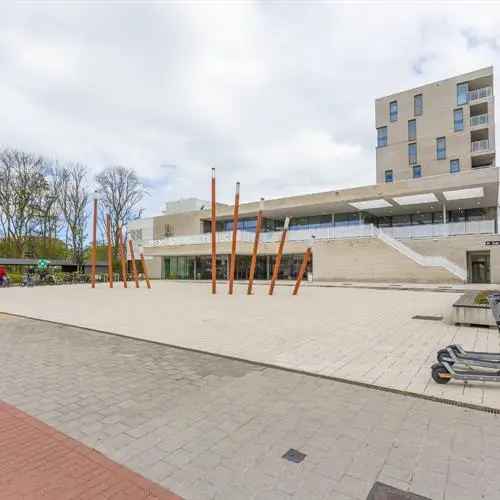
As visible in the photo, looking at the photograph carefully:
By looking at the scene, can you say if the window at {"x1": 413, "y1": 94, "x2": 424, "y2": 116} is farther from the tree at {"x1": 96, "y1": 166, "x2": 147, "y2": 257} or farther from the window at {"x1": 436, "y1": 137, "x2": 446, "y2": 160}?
the tree at {"x1": 96, "y1": 166, "x2": 147, "y2": 257}

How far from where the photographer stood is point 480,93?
33906mm

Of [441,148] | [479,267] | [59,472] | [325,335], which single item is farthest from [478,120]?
[59,472]

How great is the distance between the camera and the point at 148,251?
3941cm

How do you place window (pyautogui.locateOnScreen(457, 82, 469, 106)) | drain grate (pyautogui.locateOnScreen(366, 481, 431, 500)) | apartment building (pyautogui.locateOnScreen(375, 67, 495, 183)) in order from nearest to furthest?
drain grate (pyautogui.locateOnScreen(366, 481, 431, 500)), apartment building (pyautogui.locateOnScreen(375, 67, 495, 183)), window (pyautogui.locateOnScreen(457, 82, 469, 106))

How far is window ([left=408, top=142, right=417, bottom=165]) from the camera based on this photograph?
37906 millimetres

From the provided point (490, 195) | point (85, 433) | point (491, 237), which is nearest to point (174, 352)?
point (85, 433)

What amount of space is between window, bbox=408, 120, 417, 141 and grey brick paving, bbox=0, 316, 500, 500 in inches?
1587

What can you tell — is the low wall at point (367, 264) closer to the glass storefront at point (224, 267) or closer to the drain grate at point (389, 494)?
the glass storefront at point (224, 267)

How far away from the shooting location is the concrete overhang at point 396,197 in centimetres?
2430

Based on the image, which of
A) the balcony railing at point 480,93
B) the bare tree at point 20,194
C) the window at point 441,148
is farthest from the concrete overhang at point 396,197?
the bare tree at point 20,194

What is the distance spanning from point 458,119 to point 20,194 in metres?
46.1

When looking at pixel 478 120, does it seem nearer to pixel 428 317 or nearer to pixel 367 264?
pixel 367 264

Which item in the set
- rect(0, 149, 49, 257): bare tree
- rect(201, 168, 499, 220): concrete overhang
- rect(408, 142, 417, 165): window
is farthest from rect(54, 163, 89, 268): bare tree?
rect(408, 142, 417, 165): window

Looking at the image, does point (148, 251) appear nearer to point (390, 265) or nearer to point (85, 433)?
point (390, 265)
